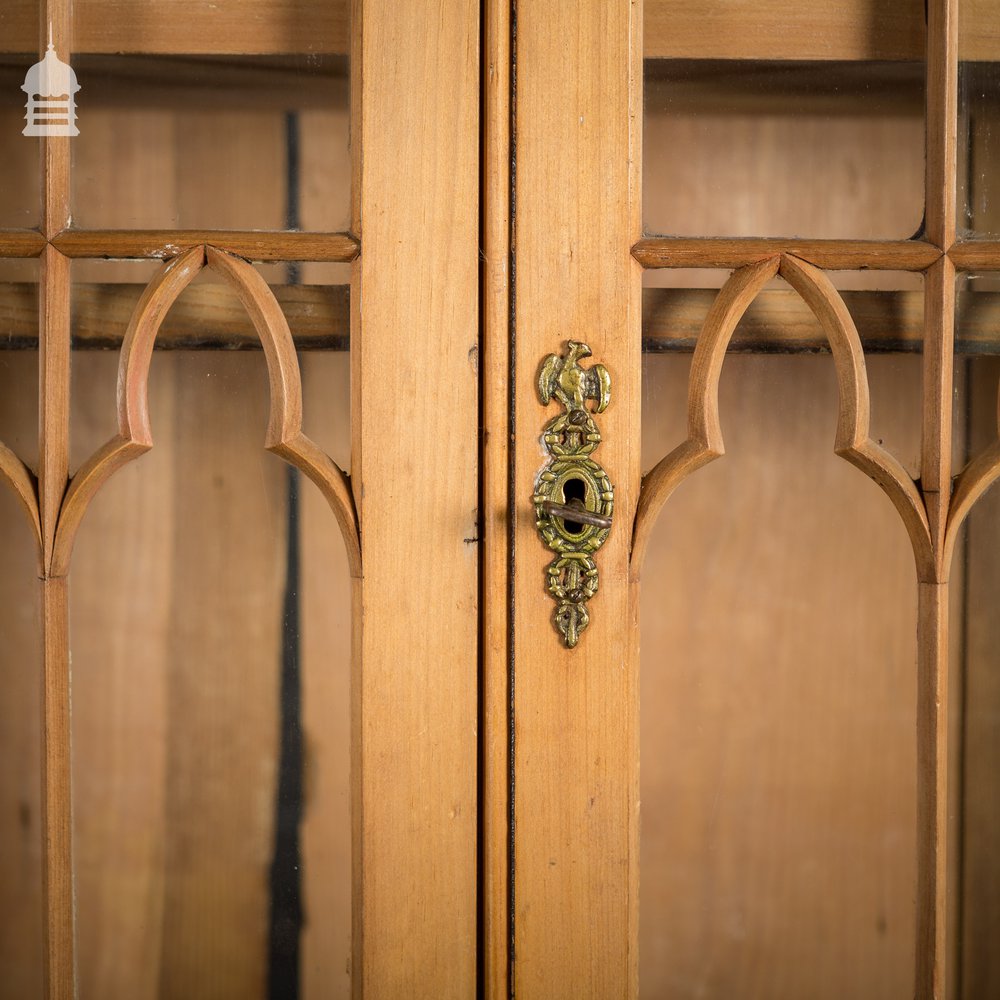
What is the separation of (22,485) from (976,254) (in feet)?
2.18

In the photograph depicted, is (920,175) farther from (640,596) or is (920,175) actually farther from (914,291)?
(640,596)

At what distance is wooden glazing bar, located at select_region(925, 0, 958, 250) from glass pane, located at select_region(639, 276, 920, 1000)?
5.2 inches

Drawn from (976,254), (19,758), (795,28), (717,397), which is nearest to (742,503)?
(717,397)

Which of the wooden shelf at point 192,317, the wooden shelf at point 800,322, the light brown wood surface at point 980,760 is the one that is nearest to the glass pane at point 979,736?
the light brown wood surface at point 980,760

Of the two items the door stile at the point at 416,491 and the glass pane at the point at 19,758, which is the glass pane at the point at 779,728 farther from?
A: the glass pane at the point at 19,758

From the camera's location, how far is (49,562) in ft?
A: 2.02

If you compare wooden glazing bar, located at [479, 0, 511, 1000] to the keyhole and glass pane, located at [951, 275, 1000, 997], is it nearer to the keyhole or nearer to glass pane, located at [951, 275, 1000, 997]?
the keyhole

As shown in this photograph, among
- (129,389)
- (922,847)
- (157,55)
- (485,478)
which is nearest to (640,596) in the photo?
(485,478)

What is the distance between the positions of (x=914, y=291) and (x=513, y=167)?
0.95ft

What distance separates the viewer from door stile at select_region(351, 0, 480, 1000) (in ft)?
1.96

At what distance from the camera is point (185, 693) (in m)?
0.64

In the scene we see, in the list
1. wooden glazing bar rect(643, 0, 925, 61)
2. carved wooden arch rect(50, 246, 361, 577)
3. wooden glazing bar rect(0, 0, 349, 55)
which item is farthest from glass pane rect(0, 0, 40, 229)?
wooden glazing bar rect(643, 0, 925, 61)

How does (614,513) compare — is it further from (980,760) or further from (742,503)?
(980,760)

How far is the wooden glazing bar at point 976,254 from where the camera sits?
61 centimetres
